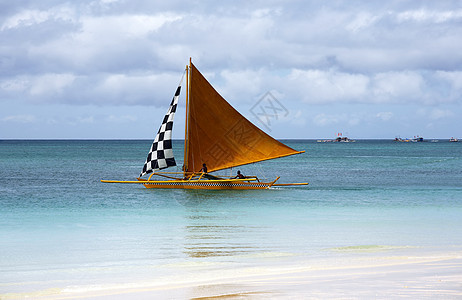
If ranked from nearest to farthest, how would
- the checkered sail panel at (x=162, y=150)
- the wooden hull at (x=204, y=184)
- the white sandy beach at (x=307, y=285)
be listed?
the white sandy beach at (x=307, y=285) → the checkered sail panel at (x=162, y=150) → the wooden hull at (x=204, y=184)

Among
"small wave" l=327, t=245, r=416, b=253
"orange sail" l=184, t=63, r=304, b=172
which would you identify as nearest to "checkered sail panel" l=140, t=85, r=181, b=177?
"orange sail" l=184, t=63, r=304, b=172

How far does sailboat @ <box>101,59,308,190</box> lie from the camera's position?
30.3 metres

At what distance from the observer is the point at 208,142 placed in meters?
30.8

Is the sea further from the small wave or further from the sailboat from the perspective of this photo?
the sailboat

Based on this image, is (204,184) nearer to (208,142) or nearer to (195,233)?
(208,142)

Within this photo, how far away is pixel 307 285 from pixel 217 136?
20.9 m

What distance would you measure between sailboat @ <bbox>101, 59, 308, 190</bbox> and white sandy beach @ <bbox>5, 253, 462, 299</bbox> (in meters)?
18.7

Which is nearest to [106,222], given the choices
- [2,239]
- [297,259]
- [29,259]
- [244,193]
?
[2,239]

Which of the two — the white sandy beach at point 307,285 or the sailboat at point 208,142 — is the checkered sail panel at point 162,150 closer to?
the sailboat at point 208,142

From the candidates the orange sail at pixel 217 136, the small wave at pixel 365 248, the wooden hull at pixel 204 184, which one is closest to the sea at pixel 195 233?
the small wave at pixel 365 248

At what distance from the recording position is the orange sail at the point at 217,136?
3048cm

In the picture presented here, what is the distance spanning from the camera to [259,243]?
15.6m

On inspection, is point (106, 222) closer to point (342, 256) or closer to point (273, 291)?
point (342, 256)

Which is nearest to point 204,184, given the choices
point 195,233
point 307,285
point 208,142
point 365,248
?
point 208,142
